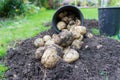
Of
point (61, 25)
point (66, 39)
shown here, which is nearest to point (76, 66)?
point (66, 39)

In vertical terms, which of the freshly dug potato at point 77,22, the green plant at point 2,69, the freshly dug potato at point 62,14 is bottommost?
the green plant at point 2,69

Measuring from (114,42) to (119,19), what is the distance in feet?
3.63

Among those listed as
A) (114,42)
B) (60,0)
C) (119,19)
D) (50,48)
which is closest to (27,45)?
(50,48)

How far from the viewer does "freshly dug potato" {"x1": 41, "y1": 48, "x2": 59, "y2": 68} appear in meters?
2.88

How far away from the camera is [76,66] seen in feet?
9.70

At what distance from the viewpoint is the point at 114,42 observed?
4039 mm

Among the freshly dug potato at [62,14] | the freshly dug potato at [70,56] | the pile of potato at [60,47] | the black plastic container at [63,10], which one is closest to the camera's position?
the pile of potato at [60,47]

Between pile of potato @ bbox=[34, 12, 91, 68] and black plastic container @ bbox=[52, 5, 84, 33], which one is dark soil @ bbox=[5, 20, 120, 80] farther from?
black plastic container @ bbox=[52, 5, 84, 33]

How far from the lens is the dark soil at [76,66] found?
279 centimetres

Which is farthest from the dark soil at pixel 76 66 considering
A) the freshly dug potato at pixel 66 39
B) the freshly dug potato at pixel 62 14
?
the freshly dug potato at pixel 62 14

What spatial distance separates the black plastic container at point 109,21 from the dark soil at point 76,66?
1262 millimetres

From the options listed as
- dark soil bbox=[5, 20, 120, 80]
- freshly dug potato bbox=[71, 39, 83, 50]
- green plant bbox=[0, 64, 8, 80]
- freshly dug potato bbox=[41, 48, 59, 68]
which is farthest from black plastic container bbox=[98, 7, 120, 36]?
green plant bbox=[0, 64, 8, 80]

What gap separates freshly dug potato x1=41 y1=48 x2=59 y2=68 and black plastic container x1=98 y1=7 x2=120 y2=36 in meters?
2.30

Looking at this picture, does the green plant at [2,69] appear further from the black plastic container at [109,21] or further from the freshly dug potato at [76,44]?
the black plastic container at [109,21]
